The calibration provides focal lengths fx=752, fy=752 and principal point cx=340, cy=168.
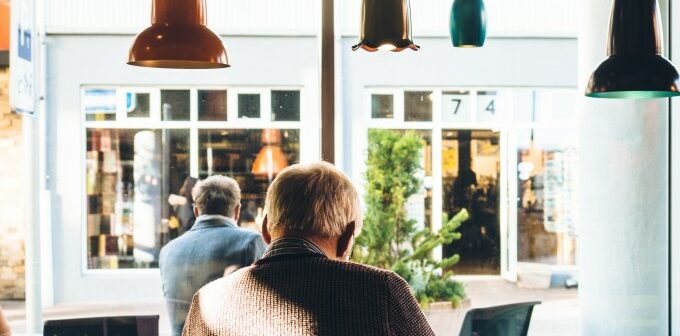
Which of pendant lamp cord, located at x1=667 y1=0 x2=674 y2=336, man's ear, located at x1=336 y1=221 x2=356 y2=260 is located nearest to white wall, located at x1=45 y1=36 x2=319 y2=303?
pendant lamp cord, located at x1=667 y1=0 x2=674 y2=336

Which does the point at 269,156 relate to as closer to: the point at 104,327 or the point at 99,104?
the point at 99,104

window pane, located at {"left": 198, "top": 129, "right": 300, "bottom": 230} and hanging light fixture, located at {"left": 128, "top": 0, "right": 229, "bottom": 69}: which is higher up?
hanging light fixture, located at {"left": 128, "top": 0, "right": 229, "bottom": 69}

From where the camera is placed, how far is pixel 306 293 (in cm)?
161

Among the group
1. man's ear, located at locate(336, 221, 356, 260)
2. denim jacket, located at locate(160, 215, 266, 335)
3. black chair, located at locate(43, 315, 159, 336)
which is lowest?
black chair, located at locate(43, 315, 159, 336)

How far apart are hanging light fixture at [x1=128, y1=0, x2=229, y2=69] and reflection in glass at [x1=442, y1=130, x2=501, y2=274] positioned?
454cm

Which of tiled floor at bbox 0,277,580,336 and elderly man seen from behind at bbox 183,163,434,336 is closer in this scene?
elderly man seen from behind at bbox 183,163,434,336

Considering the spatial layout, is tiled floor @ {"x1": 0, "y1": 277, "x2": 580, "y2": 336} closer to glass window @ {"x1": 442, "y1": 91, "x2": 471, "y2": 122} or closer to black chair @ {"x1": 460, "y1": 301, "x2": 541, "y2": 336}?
black chair @ {"x1": 460, "y1": 301, "x2": 541, "y2": 336}

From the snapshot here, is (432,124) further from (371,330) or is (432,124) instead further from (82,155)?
(371,330)

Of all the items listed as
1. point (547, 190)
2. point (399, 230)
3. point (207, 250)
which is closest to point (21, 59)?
point (207, 250)

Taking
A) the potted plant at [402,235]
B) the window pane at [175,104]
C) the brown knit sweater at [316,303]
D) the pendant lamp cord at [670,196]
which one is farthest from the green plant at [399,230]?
the brown knit sweater at [316,303]

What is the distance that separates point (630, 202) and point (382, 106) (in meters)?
3.16

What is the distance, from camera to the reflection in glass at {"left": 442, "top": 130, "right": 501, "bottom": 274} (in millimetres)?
6695

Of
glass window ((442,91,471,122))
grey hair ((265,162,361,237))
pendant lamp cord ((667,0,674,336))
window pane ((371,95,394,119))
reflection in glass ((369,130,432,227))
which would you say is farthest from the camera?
glass window ((442,91,471,122))

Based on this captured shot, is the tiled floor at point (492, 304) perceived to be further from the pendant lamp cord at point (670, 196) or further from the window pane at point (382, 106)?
the window pane at point (382, 106)
